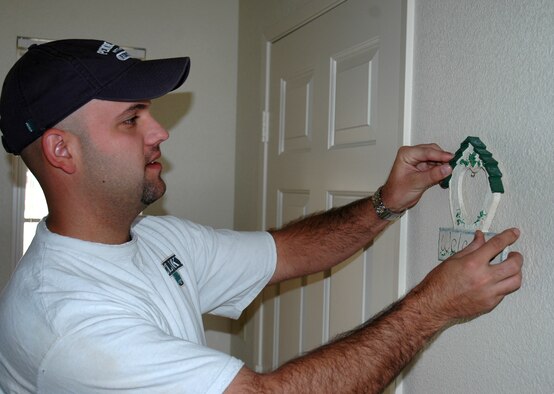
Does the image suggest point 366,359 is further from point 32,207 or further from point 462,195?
point 32,207

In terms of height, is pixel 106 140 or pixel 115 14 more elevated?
pixel 115 14

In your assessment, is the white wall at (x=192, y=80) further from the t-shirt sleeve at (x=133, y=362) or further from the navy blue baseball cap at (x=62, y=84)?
the t-shirt sleeve at (x=133, y=362)

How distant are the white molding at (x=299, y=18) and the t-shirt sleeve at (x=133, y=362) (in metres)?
1.13

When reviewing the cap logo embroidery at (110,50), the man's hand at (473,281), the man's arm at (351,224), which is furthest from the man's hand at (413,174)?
the cap logo embroidery at (110,50)

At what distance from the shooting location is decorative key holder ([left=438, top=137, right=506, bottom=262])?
1.00 meters

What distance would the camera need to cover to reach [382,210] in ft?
4.18

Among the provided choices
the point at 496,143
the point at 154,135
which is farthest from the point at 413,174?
the point at 154,135

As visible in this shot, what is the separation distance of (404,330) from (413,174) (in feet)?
1.25

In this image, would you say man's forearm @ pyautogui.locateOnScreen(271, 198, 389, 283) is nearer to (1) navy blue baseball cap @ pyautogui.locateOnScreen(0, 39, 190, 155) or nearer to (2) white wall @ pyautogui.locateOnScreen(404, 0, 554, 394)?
(2) white wall @ pyautogui.locateOnScreen(404, 0, 554, 394)

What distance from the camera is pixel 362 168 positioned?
1.48 m

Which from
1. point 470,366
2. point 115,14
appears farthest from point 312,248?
point 115,14

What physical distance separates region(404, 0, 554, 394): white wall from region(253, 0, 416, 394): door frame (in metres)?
0.02

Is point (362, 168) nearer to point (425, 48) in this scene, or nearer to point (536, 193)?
point (425, 48)

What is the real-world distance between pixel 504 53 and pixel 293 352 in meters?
1.31
